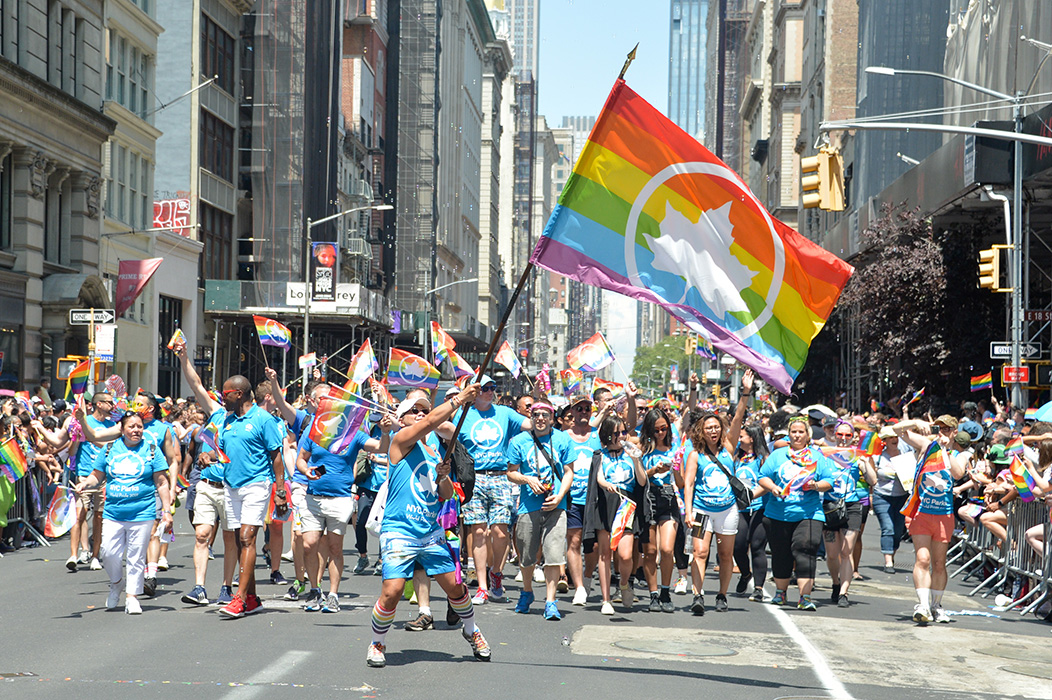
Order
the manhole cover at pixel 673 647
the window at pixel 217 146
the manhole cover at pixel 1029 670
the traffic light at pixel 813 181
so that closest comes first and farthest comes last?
the manhole cover at pixel 1029 670 → the manhole cover at pixel 673 647 → the traffic light at pixel 813 181 → the window at pixel 217 146

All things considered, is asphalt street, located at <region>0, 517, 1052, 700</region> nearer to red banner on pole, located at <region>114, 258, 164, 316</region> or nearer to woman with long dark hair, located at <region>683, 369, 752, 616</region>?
woman with long dark hair, located at <region>683, 369, 752, 616</region>

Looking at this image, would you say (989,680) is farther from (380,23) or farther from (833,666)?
(380,23)

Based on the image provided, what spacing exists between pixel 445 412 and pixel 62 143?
972 inches

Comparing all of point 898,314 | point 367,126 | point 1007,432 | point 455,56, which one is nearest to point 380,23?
point 367,126

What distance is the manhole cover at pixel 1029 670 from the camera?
9281 mm

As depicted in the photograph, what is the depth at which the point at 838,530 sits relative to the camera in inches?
508

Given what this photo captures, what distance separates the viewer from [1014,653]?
10.3m

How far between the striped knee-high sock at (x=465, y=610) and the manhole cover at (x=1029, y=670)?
12.3 ft

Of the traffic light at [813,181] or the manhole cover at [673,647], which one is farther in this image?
the traffic light at [813,181]

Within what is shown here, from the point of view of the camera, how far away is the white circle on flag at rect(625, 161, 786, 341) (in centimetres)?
950

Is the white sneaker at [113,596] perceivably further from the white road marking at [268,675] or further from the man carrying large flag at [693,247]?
the man carrying large flag at [693,247]

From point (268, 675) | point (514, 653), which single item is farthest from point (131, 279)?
point (268, 675)

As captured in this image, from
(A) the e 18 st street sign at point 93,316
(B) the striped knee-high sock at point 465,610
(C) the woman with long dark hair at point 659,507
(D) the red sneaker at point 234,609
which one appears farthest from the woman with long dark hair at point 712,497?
(A) the e 18 st street sign at point 93,316

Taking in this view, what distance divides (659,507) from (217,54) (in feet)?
125
